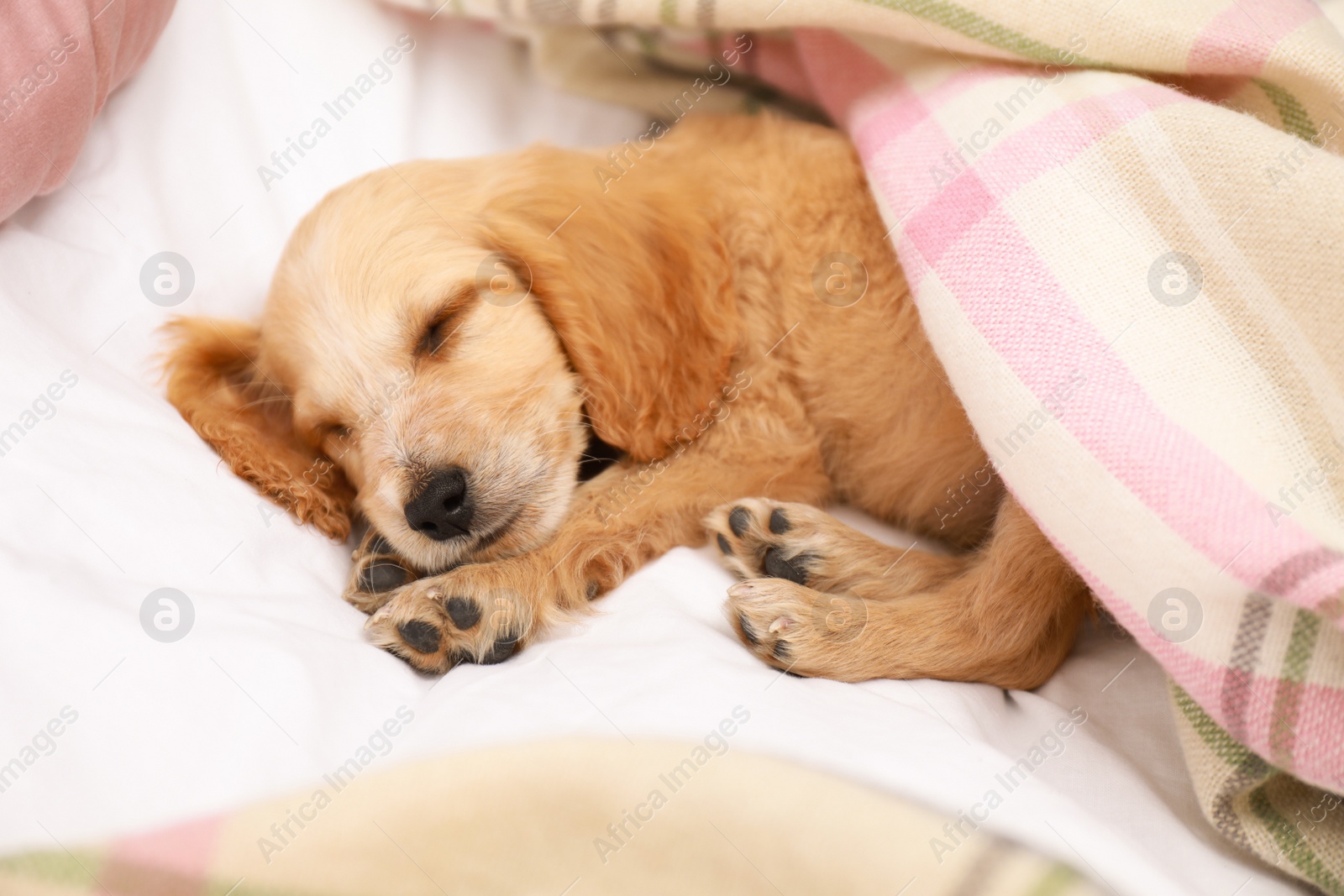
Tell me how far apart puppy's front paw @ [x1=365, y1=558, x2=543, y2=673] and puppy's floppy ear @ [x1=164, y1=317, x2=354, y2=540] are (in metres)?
0.34

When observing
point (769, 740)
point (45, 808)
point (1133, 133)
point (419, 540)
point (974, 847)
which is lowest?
point (974, 847)

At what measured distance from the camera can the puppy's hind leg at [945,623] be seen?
1460mm

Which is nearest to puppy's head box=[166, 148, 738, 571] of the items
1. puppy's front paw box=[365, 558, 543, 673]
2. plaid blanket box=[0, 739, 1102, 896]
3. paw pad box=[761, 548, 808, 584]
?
puppy's front paw box=[365, 558, 543, 673]

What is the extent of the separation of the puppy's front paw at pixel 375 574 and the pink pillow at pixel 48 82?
35.2 inches

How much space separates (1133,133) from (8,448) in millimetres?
1831

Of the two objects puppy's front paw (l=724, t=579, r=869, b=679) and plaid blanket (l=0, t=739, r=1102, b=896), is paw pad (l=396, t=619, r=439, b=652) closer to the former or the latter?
plaid blanket (l=0, t=739, r=1102, b=896)

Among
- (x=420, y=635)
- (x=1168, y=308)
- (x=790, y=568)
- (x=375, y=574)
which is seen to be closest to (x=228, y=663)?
(x=420, y=635)

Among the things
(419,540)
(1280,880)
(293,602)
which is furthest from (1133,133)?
(293,602)

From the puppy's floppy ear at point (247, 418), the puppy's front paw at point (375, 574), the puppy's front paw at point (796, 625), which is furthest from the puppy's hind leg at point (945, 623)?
the puppy's floppy ear at point (247, 418)

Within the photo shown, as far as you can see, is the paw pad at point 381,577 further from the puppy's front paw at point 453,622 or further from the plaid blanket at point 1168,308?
the plaid blanket at point 1168,308

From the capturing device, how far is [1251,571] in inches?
41.6

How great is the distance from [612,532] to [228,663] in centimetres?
72

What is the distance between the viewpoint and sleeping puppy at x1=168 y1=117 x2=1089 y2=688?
5.11 feet

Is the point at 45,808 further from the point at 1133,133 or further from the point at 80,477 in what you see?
the point at 1133,133
